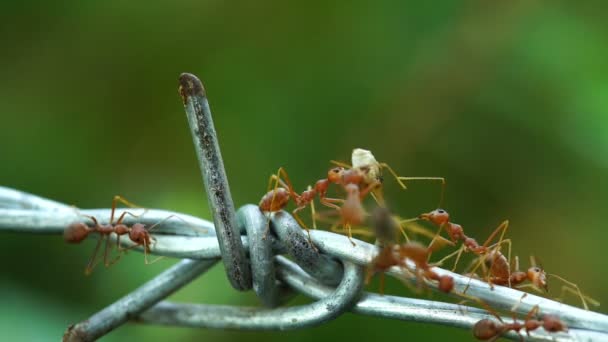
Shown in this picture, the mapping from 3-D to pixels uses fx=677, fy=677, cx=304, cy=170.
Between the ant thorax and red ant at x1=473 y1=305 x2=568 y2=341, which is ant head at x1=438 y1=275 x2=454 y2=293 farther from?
the ant thorax

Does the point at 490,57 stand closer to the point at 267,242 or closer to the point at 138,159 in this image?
the point at 138,159

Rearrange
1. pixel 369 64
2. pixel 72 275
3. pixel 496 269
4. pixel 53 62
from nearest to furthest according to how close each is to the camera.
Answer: pixel 496 269 < pixel 72 275 < pixel 369 64 < pixel 53 62

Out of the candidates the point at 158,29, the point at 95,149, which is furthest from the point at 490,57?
the point at 95,149

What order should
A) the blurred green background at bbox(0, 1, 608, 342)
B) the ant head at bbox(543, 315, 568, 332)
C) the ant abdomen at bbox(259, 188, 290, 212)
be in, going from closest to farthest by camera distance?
the ant head at bbox(543, 315, 568, 332) → the ant abdomen at bbox(259, 188, 290, 212) → the blurred green background at bbox(0, 1, 608, 342)

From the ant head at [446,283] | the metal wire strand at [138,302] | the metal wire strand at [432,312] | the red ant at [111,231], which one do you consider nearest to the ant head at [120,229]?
the red ant at [111,231]

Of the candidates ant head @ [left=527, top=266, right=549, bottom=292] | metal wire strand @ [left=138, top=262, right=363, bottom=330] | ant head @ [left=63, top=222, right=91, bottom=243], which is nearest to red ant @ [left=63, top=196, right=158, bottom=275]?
ant head @ [left=63, top=222, right=91, bottom=243]
